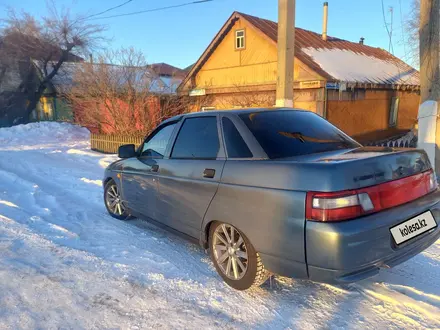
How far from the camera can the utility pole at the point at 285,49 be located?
22.5 feet

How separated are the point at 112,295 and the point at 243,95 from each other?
519 inches

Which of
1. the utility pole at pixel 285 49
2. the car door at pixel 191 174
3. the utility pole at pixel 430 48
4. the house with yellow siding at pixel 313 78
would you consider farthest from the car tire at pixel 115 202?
the house with yellow siding at pixel 313 78

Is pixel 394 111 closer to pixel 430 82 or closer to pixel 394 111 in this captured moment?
pixel 394 111

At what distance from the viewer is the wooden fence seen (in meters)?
12.3

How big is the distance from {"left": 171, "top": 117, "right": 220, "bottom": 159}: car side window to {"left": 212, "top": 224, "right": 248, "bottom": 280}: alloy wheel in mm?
742

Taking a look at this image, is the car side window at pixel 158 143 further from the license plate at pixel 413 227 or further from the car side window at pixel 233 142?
the license plate at pixel 413 227

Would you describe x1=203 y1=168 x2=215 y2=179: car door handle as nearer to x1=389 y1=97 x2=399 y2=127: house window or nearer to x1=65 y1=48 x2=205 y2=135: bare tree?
x1=65 y1=48 x2=205 y2=135: bare tree

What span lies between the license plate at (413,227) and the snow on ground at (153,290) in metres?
0.63

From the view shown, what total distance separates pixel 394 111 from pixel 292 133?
53.0 feet

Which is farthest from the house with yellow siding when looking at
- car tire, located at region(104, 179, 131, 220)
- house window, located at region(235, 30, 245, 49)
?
car tire, located at region(104, 179, 131, 220)

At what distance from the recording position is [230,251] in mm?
3078

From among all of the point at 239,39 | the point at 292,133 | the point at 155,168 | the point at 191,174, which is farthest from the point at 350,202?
the point at 239,39

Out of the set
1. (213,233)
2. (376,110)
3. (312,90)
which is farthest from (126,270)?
(376,110)

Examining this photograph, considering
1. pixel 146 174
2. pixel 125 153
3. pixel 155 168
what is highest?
pixel 125 153
